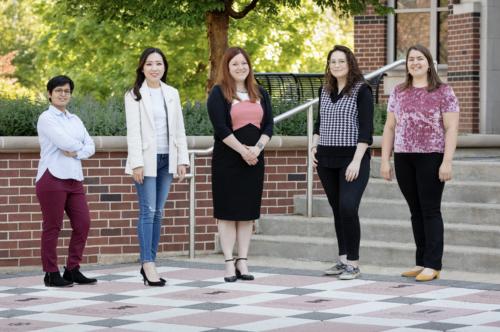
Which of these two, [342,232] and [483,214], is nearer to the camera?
Answer: [342,232]

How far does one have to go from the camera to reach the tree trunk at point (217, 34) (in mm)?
16562

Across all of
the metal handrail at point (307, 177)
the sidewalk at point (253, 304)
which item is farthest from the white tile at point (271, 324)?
the metal handrail at point (307, 177)

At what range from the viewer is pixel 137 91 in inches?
423

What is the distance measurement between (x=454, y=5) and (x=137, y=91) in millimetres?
8069

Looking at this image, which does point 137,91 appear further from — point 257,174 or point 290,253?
point 290,253

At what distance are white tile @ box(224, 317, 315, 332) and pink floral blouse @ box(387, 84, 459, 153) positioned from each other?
2.30m

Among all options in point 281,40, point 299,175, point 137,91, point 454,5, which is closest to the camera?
point 137,91

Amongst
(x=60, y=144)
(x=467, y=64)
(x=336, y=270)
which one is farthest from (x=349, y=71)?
(x=467, y=64)

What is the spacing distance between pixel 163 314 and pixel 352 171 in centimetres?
229

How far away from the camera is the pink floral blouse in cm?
1075

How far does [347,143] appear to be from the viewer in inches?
434

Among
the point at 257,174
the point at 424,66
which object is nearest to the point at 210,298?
the point at 257,174

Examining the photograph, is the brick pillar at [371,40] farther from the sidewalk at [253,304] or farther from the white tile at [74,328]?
the white tile at [74,328]

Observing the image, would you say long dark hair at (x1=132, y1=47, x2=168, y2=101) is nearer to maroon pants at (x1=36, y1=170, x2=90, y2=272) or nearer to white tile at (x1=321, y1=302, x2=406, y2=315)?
maroon pants at (x1=36, y1=170, x2=90, y2=272)
